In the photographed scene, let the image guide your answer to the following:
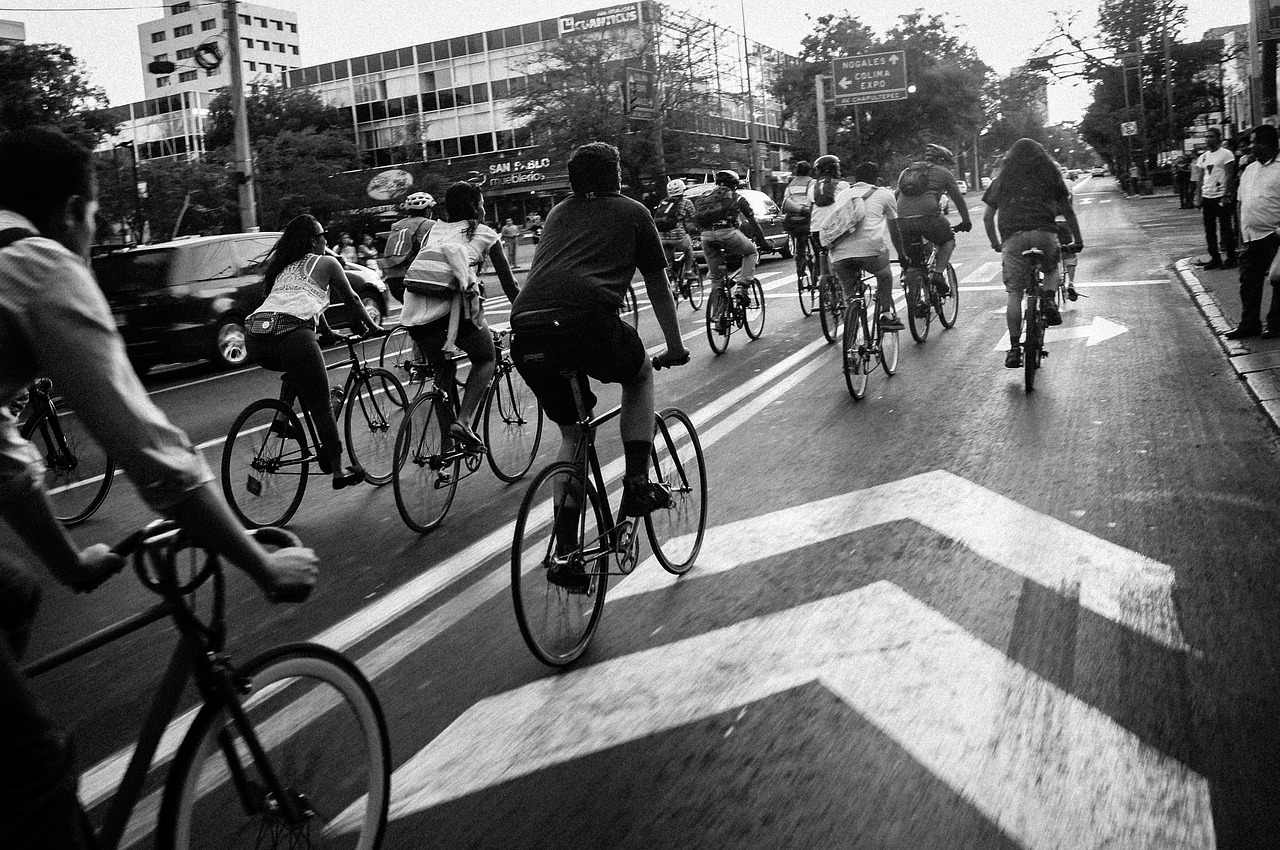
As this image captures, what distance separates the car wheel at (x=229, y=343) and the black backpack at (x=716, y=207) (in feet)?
21.0

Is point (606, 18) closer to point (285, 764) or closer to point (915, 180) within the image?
point (915, 180)

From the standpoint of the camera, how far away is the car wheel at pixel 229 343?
15.3 m

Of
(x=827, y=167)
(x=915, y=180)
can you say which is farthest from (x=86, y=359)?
(x=915, y=180)

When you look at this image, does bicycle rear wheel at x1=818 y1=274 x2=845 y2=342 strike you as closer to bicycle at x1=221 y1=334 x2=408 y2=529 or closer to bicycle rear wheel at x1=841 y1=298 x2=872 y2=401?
bicycle rear wheel at x1=841 y1=298 x2=872 y2=401

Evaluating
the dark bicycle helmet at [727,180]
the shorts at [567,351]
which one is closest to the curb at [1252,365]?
the shorts at [567,351]

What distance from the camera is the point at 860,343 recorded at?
9352 millimetres

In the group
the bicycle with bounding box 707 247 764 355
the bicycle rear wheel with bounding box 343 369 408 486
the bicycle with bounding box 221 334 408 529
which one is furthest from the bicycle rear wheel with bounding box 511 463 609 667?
the bicycle with bounding box 707 247 764 355

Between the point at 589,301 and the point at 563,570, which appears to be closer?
the point at 563,570

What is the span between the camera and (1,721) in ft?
6.26

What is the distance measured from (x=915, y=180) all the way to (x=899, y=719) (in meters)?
8.94

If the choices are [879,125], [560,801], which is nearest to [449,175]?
[879,125]

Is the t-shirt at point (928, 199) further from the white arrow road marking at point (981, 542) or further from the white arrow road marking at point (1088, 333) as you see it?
the white arrow road marking at point (981, 542)

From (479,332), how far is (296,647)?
4.86 meters

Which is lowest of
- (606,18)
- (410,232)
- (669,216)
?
(410,232)
